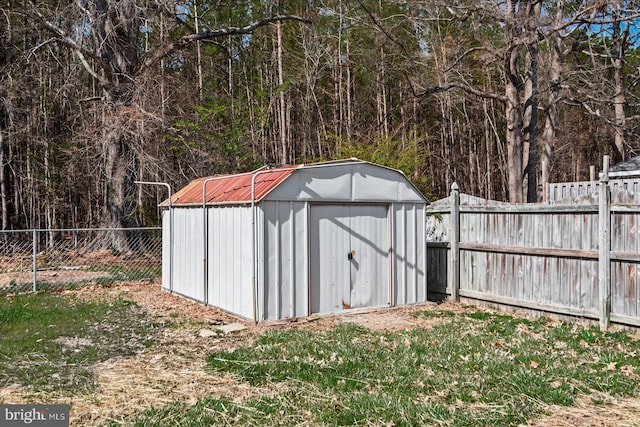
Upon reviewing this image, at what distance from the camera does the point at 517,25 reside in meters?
10.6

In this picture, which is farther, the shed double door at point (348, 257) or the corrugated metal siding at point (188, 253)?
the corrugated metal siding at point (188, 253)

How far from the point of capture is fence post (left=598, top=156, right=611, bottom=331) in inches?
279

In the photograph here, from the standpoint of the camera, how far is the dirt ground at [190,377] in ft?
14.3

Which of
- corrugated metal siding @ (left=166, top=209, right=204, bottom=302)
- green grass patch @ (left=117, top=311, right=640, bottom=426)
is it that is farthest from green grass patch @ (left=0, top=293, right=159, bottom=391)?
green grass patch @ (left=117, top=311, right=640, bottom=426)

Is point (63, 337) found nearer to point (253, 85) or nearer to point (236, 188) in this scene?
point (236, 188)

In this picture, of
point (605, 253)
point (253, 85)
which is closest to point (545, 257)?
point (605, 253)

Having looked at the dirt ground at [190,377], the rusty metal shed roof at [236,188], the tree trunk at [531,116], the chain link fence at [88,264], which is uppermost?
the tree trunk at [531,116]

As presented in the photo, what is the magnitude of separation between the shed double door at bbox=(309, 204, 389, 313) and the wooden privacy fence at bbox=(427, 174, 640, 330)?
144 cm

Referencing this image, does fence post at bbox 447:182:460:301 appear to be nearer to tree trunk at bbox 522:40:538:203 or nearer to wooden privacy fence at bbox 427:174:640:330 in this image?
wooden privacy fence at bbox 427:174:640:330

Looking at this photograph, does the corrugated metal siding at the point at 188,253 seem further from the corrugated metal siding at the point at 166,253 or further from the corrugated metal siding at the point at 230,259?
the corrugated metal siding at the point at 230,259

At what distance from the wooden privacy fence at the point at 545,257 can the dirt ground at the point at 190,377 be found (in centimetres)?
90

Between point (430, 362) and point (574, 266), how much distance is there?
3.28 metres

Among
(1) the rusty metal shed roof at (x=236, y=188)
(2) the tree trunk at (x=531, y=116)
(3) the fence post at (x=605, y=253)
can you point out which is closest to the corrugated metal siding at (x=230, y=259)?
(1) the rusty metal shed roof at (x=236, y=188)

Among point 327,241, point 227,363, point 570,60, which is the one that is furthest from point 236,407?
point 570,60
